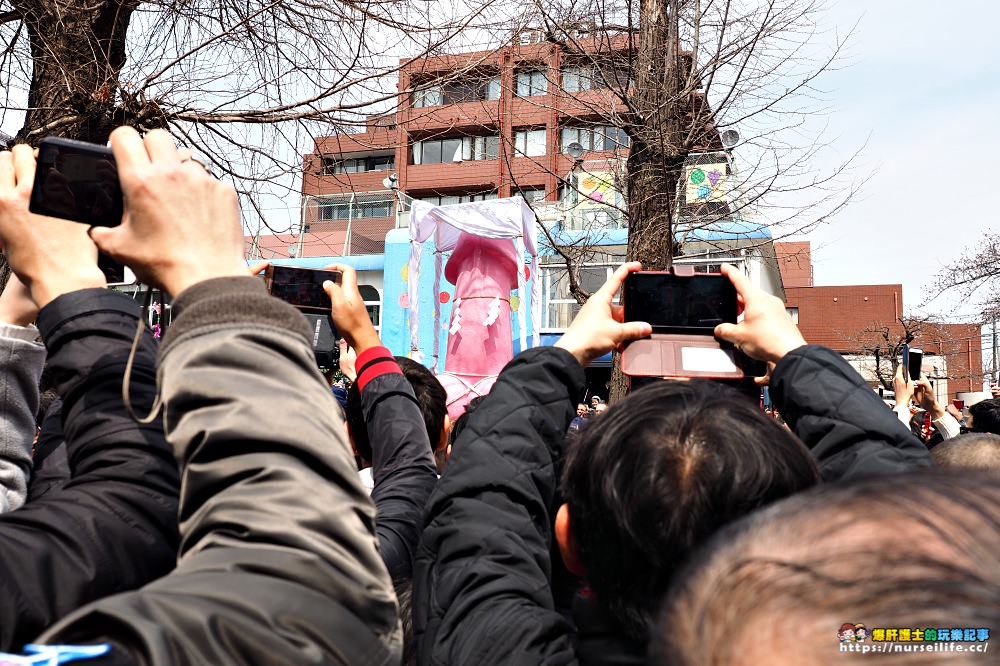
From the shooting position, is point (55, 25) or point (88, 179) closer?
point (88, 179)

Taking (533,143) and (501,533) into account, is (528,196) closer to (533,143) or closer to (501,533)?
(533,143)

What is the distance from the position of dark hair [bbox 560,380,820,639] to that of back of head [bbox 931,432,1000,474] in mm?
1803

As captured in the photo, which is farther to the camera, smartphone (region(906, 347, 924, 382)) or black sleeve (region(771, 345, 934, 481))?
smartphone (region(906, 347, 924, 382))

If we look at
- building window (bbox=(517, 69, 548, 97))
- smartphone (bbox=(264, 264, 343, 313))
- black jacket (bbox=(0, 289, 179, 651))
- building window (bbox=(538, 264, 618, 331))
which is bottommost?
black jacket (bbox=(0, 289, 179, 651))

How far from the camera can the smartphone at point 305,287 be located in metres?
2.11

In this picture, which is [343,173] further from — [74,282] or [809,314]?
[809,314]

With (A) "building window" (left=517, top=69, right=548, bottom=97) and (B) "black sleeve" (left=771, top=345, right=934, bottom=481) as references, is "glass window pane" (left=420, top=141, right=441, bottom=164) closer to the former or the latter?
(A) "building window" (left=517, top=69, right=548, bottom=97)

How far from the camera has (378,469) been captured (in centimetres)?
194

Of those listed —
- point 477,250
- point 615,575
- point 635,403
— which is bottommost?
point 615,575

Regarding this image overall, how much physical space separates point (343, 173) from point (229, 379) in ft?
14.0

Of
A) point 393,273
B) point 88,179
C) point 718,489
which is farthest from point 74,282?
point 393,273

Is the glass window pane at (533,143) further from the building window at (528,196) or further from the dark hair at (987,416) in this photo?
the dark hair at (987,416)

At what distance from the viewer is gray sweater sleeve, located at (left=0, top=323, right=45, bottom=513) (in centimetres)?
123

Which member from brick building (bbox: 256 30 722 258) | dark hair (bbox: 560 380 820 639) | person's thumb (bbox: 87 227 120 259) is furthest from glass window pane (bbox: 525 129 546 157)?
person's thumb (bbox: 87 227 120 259)
